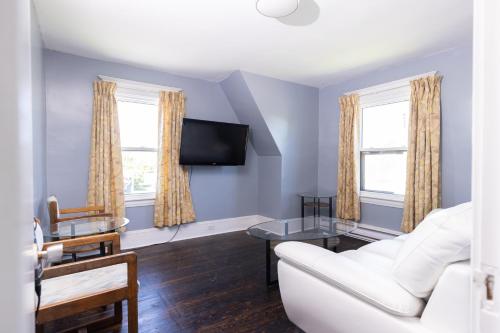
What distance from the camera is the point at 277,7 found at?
6.41 ft

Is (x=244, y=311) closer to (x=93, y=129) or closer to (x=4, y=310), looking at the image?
(x=4, y=310)

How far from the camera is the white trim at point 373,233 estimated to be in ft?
11.2

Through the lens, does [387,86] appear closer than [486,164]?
No

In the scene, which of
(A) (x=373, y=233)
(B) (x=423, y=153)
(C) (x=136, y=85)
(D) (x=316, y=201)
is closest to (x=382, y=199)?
(A) (x=373, y=233)

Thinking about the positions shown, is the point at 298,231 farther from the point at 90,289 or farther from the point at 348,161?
the point at 90,289

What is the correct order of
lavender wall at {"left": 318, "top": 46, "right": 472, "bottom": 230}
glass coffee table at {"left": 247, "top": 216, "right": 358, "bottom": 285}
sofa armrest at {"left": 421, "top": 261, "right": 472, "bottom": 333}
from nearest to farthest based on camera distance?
sofa armrest at {"left": 421, "top": 261, "right": 472, "bottom": 333}
glass coffee table at {"left": 247, "top": 216, "right": 358, "bottom": 285}
lavender wall at {"left": 318, "top": 46, "right": 472, "bottom": 230}

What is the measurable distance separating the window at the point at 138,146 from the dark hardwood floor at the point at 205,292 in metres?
0.82

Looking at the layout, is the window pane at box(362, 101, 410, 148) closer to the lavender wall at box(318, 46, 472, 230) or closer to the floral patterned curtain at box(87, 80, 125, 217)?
the lavender wall at box(318, 46, 472, 230)

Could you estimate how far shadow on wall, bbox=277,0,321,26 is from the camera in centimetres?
205

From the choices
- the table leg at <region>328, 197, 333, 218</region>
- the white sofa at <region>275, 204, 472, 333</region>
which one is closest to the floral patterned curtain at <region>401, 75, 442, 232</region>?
the table leg at <region>328, 197, 333, 218</region>

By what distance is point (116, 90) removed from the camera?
10.6 feet

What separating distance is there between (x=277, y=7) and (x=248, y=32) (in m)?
0.59

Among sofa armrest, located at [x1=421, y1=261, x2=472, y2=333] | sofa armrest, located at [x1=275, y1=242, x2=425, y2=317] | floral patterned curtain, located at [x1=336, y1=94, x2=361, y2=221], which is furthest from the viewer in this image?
floral patterned curtain, located at [x1=336, y1=94, x2=361, y2=221]

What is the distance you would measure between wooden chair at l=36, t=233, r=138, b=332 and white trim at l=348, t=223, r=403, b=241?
288 centimetres
